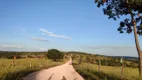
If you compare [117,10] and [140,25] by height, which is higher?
[117,10]

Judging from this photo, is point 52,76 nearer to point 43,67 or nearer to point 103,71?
point 43,67

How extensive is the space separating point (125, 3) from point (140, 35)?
13.3 ft

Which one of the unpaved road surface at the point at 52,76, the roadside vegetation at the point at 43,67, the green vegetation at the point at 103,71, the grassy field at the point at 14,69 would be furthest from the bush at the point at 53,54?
the unpaved road surface at the point at 52,76

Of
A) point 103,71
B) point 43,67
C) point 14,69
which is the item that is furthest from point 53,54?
point 14,69

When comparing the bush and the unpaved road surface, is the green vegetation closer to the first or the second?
the unpaved road surface

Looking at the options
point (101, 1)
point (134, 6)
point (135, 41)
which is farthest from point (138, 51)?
point (101, 1)

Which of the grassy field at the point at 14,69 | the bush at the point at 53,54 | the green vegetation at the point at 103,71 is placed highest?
the bush at the point at 53,54

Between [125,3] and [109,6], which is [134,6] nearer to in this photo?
[125,3]

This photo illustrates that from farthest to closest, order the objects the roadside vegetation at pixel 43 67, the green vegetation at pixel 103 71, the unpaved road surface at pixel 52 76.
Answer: the green vegetation at pixel 103 71 < the unpaved road surface at pixel 52 76 < the roadside vegetation at pixel 43 67

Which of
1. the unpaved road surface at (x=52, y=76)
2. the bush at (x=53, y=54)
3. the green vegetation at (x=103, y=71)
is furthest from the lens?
the bush at (x=53, y=54)

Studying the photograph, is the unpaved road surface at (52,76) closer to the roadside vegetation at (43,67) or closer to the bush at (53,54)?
the roadside vegetation at (43,67)

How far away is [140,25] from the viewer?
77.3 ft

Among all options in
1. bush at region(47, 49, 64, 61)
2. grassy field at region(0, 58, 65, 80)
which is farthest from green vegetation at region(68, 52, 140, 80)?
bush at region(47, 49, 64, 61)

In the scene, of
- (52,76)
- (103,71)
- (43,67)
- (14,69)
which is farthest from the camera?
(43,67)
